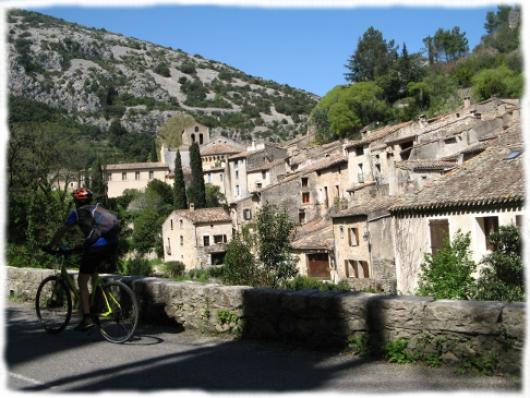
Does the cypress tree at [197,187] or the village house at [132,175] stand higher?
the village house at [132,175]

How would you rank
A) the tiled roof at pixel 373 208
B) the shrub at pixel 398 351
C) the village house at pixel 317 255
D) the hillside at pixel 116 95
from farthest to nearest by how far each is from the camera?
the hillside at pixel 116 95 → the village house at pixel 317 255 → the tiled roof at pixel 373 208 → the shrub at pixel 398 351

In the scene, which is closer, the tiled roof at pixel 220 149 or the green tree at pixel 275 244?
the green tree at pixel 275 244

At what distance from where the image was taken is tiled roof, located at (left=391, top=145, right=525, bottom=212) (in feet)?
70.7

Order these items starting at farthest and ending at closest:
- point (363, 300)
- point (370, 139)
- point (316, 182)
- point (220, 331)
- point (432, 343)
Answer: point (316, 182) < point (370, 139) < point (220, 331) < point (363, 300) < point (432, 343)

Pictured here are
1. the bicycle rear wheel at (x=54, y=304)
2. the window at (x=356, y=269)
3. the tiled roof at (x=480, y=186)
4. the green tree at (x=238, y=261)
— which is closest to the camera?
the bicycle rear wheel at (x=54, y=304)

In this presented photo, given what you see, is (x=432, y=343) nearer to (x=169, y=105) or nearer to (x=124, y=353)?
(x=124, y=353)

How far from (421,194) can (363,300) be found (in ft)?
66.2

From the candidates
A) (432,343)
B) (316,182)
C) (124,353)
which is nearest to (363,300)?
(432,343)

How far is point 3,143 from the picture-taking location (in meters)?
4.48

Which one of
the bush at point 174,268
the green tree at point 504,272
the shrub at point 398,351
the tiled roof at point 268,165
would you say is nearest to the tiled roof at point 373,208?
the green tree at point 504,272

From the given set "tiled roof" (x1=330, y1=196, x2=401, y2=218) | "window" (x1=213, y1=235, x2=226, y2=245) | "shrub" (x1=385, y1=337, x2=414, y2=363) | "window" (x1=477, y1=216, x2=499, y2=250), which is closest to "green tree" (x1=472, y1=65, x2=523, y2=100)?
"window" (x1=213, y1=235, x2=226, y2=245)

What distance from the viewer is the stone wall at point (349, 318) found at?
5488 millimetres

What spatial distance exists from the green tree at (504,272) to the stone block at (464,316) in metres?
6.83

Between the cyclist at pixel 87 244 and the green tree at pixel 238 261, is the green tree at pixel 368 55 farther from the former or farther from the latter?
the cyclist at pixel 87 244
